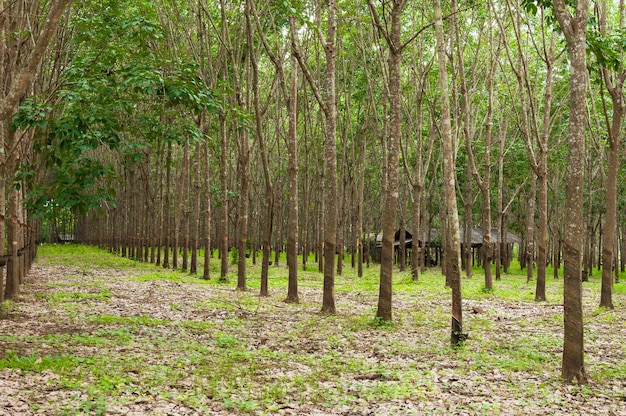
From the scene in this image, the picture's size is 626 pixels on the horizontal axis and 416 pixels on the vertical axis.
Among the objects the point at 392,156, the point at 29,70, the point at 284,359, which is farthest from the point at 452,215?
the point at 29,70

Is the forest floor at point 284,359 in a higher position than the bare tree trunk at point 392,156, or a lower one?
lower

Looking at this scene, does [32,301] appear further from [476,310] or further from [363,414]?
[476,310]

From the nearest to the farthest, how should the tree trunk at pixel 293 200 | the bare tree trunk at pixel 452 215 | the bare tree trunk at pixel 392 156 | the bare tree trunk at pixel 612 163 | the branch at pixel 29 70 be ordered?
the branch at pixel 29 70 < the bare tree trunk at pixel 452 215 < the bare tree trunk at pixel 392 156 < the bare tree trunk at pixel 612 163 < the tree trunk at pixel 293 200

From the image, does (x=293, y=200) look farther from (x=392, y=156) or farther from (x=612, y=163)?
(x=612, y=163)

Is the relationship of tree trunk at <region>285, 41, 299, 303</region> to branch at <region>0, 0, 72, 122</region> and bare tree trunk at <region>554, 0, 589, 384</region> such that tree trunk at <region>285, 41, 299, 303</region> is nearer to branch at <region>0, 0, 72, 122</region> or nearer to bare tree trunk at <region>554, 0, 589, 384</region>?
branch at <region>0, 0, 72, 122</region>

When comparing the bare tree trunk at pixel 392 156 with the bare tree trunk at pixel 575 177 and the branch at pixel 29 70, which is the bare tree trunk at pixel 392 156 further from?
the branch at pixel 29 70

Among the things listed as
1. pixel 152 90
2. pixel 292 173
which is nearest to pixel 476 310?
pixel 292 173

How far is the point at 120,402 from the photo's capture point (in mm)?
6965

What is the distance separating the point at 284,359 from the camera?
972cm

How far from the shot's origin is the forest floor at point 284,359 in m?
7.28

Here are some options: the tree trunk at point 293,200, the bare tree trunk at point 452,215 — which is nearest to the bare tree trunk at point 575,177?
the bare tree trunk at point 452,215

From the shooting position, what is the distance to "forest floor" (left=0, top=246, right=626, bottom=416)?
7277mm

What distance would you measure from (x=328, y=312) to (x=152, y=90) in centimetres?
729

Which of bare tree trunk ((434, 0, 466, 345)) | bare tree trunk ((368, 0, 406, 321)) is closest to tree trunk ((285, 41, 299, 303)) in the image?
bare tree trunk ((368, 0, 406, 321))
